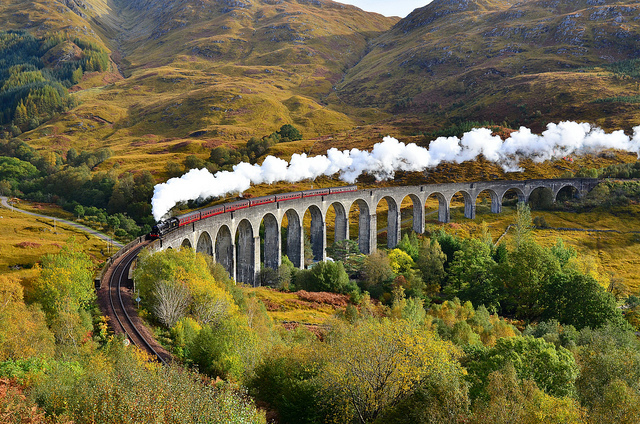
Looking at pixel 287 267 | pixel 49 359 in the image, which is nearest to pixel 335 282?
pixel 287 267

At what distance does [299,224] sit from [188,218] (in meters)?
20.9

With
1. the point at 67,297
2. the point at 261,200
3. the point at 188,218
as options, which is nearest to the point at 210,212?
the point at 188,218

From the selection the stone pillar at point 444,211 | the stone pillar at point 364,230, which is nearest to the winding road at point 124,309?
the stone pillar at point 364,230

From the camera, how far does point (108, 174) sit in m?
109

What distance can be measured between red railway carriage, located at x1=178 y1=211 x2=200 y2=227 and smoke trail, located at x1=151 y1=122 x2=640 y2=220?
3266 centimetres

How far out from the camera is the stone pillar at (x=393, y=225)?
263ft

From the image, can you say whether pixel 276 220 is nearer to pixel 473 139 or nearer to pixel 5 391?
pixel 5 391

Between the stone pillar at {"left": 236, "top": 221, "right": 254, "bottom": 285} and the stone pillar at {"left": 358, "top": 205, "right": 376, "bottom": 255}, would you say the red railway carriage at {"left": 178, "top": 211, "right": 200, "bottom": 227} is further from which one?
the stone pillar at {"left": 358, "top": 205, "right": 376, "bottom": 255}

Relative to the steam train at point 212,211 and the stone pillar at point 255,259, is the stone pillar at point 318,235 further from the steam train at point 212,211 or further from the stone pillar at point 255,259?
the stone pillar at point 255,259

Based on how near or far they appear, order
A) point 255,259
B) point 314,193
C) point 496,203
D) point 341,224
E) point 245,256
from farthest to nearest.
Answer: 1. point 496,203
2. point 341,224
3. point 314,193
4. point 245,256
5. point 255,259

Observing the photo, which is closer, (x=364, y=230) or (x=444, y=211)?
(x=364, y=230)

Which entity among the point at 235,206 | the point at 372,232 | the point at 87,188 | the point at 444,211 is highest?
the point at 87,188

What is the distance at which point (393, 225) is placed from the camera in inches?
3199

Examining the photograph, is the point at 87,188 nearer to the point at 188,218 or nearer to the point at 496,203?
the point at 188,218
